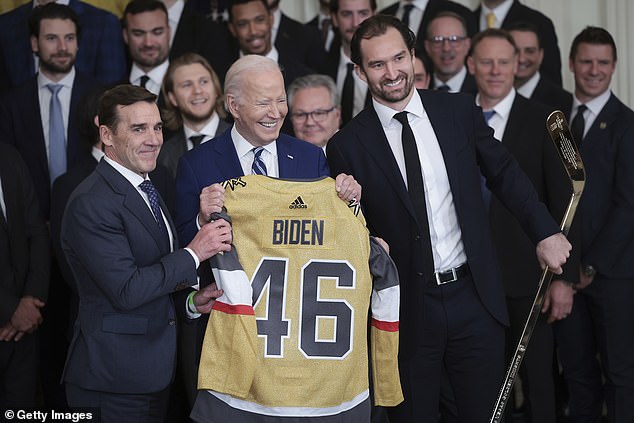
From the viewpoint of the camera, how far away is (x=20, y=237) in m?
4.39

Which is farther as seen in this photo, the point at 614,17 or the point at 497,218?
the point at 614,17

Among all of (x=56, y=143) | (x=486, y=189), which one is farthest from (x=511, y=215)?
(x=56, y=143)

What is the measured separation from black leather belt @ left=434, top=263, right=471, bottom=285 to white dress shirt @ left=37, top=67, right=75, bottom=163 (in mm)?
2325

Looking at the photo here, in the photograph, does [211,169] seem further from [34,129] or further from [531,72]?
[531,72]

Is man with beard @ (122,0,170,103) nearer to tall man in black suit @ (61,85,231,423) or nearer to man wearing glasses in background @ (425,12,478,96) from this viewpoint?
man wearing glasses in background @ (425,12,478,96)

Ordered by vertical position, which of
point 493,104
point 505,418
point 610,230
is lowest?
point 505,418

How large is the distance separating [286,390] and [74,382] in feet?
2.47

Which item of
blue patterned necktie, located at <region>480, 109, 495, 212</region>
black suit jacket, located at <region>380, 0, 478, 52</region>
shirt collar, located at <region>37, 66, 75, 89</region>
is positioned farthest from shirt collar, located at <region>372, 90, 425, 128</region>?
black suit jacket, located at <region>380, 0, 478, 52</region>

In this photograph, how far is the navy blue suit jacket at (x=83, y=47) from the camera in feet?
18.1

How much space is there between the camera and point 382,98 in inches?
137

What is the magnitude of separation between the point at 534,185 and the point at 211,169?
5.22 ft

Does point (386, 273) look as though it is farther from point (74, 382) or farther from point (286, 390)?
point (74, 382)

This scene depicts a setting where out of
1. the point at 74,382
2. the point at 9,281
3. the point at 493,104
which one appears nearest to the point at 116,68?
the point at 9,281

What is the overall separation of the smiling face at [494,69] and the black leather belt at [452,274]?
131cm
